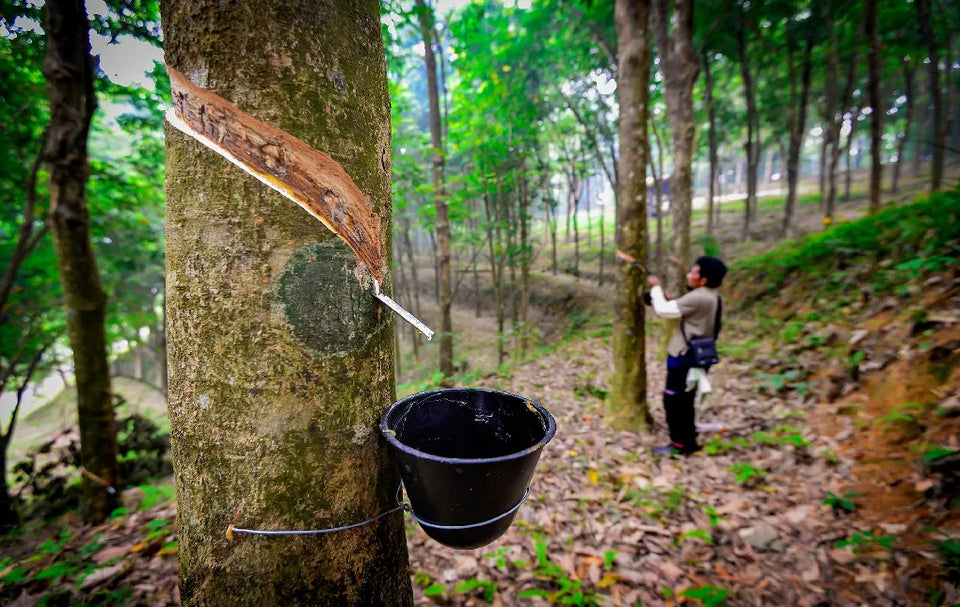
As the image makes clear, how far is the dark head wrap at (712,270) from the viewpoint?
3523mm

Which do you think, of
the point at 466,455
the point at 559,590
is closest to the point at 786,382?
the point at 559,590

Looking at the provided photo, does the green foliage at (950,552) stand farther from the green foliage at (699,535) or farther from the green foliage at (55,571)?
the green foliage at (55,571)

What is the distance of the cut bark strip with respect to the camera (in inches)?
32.5

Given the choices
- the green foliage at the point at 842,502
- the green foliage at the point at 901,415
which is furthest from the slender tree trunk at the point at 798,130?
the green foliage at the point at 842,502

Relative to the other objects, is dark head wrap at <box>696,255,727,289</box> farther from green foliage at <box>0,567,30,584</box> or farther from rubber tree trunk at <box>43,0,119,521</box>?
green foliage at <box>0,567,30,584</box>

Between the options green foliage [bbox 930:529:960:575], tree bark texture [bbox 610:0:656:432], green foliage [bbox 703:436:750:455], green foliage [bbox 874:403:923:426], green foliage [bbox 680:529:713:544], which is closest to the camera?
green foliage [bbox 930:529:960:575]

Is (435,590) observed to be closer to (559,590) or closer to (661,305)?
(559,590)

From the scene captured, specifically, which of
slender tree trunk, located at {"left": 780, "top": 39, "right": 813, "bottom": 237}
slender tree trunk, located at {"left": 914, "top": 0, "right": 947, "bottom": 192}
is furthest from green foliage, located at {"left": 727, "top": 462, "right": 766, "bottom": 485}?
slender tree trunk, located at {"left": 780, "top": 39, "right": 813, "bottom": 237}

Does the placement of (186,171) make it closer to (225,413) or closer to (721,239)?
(225,413)

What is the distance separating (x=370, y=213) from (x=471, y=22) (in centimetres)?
699

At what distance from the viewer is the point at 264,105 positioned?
830 mm

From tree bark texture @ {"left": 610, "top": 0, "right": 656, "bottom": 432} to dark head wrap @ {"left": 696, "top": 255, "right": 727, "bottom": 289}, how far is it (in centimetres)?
52

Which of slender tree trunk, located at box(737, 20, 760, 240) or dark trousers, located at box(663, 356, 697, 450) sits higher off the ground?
slender tree trunk, located at box(737, 20, 760, 240)

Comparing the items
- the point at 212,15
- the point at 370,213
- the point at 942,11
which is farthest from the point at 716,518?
the point at 942,11
